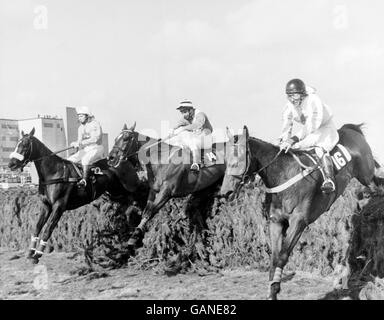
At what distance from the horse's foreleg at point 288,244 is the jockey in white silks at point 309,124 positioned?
20.0 inches

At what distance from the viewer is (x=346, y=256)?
746 cm

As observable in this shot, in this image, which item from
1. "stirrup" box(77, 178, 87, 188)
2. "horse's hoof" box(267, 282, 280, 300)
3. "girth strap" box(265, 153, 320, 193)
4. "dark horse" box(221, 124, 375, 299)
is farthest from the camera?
"stirrup" box(77, 178, 87, 188)

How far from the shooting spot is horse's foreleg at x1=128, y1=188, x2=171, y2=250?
365 inches

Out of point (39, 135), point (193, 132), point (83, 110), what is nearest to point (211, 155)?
point (193, 132)

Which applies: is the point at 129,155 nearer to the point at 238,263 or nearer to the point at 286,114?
the point at 238,263

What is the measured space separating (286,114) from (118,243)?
4304mm

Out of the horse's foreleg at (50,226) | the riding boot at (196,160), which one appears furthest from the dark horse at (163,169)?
the horse's foreleg at (50,226)

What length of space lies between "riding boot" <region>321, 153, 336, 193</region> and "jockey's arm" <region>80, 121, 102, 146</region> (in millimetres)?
4967

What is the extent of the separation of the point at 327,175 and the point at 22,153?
543 cm

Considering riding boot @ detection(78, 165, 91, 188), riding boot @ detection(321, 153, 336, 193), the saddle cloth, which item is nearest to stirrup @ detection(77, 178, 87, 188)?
riding boot @ detection(78, 165, 91, 188)

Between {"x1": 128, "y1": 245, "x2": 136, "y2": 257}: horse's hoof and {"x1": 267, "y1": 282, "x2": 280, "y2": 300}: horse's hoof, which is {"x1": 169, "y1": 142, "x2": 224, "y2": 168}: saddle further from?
{"x1": 267, "y1": 282, "x2": 280, "y2": 300}: horse's hoof

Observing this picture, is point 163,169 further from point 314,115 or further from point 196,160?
point 314,115

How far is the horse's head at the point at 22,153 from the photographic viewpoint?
383 inches
